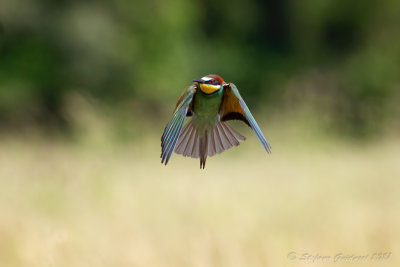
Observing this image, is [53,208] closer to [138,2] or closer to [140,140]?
[140,140]

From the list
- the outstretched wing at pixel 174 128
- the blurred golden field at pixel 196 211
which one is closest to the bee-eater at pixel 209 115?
the outstretched wing at pixel 174 128

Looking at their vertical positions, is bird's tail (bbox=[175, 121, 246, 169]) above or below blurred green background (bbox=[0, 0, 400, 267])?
above

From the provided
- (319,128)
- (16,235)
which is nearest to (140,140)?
(319,128)

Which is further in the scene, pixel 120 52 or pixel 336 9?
pixel 336 9

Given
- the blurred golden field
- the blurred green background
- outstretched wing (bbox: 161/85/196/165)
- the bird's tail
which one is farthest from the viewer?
the blurred green background

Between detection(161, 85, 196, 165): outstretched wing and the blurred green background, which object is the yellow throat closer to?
detection(161, 85, 196, 165): outstretched wing

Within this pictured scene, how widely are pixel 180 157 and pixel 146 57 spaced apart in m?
4.56

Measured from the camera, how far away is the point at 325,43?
15914mm

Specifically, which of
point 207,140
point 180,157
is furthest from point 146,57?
point 207,140

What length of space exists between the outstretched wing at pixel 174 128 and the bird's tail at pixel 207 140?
15cm

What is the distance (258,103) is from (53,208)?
10766 millimetres

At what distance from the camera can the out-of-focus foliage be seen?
11234mm

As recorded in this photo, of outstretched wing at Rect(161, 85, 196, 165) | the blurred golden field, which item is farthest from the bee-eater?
the blurred golden field

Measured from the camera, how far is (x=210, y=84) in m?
1.69
